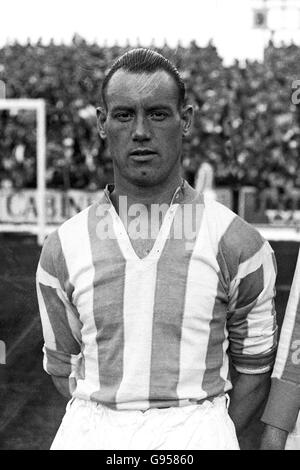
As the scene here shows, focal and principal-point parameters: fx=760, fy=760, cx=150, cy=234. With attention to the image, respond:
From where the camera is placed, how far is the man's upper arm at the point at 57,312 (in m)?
1.45

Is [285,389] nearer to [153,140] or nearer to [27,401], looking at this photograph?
[153,140]

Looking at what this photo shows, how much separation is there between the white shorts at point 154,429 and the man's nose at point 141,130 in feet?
1.58

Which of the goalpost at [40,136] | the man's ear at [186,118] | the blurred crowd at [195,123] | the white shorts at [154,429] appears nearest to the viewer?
the white shorts at [154,429]

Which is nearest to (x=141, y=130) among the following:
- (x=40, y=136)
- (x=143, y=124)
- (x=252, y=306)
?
(x=143, y=124)

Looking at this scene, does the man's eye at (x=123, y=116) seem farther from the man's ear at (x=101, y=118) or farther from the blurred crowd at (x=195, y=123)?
the blurred crowd at (x=195, y=123)

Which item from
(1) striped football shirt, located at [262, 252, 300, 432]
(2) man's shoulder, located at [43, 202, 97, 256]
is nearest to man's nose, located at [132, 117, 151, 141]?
(2) man's shoulder, located at [43, 202, 97, 256]

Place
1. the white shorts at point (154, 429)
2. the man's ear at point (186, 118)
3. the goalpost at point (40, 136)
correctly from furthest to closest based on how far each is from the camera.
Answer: the goalpost at point (40, 136) < the man's ear at point (186, 118) < the white shorts at point (154, 429)

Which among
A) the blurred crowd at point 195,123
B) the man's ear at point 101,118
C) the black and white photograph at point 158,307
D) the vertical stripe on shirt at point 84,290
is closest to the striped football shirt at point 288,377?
the black and white photograph at point 158,307

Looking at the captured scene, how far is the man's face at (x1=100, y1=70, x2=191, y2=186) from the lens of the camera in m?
1.36

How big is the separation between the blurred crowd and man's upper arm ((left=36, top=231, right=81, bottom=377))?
15.8ft

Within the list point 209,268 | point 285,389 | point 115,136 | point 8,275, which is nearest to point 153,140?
point 115,136

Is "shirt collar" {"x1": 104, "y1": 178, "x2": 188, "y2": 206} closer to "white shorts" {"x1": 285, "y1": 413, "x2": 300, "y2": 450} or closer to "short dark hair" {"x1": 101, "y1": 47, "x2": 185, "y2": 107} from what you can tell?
"short dark hair" {"x1": 101, "y1": 47, "x2": 185, "y2": 107}

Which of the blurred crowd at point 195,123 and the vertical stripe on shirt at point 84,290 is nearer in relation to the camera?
the vertical stripe on shirt at point 84,290

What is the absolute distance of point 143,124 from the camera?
135 cm
